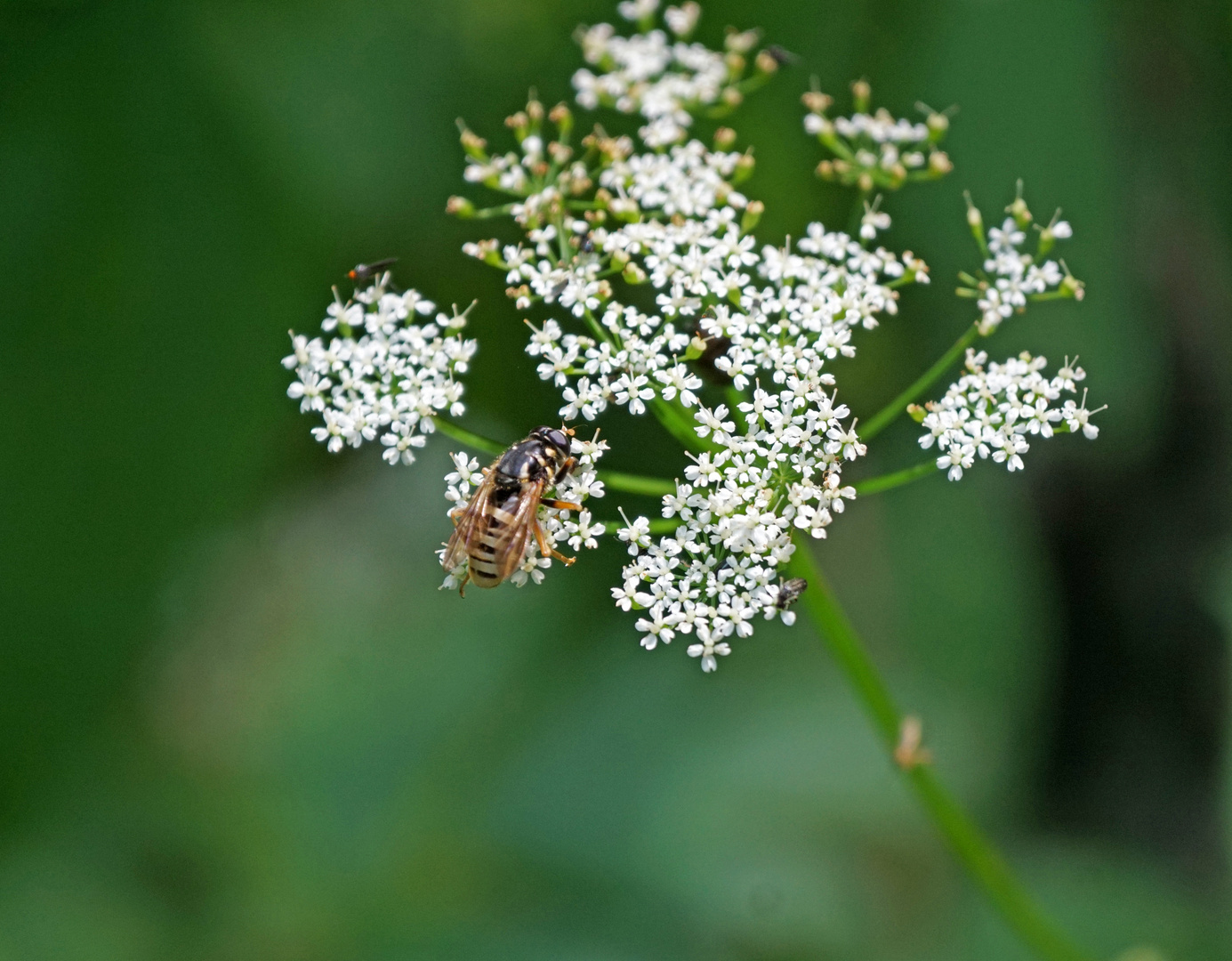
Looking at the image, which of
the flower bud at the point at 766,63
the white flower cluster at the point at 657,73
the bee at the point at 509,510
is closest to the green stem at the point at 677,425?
the bee at the point at 509,510

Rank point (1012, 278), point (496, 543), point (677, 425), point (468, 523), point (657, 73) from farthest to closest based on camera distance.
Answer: point (657, 73) < point (1012, 278) < point (677, 425) < point (468, 523) < point (496, 543)

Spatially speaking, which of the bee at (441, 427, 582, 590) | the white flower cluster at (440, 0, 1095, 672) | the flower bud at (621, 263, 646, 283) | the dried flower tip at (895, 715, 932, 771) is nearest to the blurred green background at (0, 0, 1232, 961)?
the white flower cluster at (440, 0, 1095, 672)

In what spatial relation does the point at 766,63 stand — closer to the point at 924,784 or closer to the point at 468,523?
the point at 468,523

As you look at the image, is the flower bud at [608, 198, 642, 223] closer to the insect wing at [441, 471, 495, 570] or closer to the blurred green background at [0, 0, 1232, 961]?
the insect wing at [441, 471, 495, 570]

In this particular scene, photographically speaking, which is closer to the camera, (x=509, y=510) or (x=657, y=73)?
(x=509, y=510)

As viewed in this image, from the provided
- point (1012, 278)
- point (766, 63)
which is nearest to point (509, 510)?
point (1012, 278)

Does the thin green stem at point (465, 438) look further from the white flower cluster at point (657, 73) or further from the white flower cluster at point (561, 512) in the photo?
the white flower cluster at point (657, 73)
